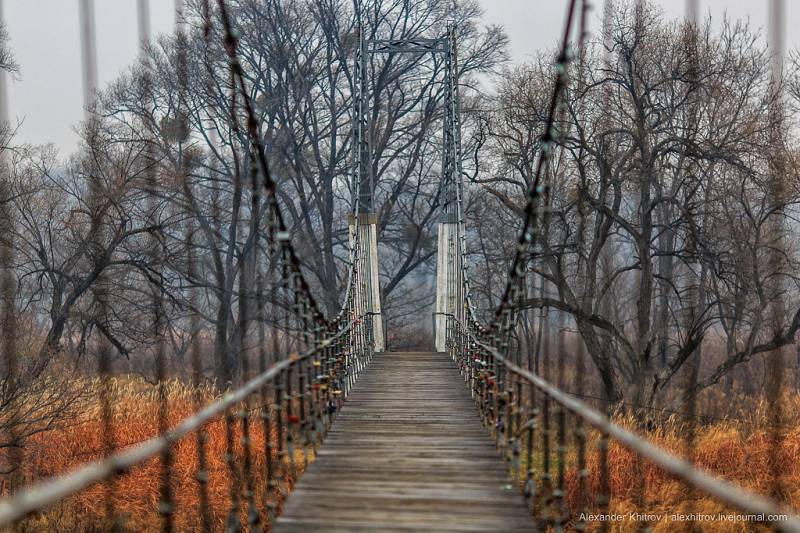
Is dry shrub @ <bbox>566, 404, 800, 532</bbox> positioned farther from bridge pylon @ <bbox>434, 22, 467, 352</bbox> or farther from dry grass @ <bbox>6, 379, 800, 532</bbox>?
bridge pylon @ <bbox>434, 22, 467, 352</bbox>

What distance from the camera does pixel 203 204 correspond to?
1833 centimetres

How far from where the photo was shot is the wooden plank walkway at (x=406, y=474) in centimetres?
402

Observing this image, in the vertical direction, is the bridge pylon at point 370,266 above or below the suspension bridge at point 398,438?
above

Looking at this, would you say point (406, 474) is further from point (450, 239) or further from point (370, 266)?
point (450, 239)

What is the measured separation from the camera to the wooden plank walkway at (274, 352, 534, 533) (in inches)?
158

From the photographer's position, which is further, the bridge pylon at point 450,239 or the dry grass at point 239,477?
the bridge pylon at point 450,239

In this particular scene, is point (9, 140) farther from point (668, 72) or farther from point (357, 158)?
point (668, 72)

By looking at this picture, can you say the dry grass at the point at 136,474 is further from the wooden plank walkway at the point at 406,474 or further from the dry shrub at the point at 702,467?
the dry shrub at the point at 702,467

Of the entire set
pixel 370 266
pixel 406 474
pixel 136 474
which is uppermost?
pixel 370 266

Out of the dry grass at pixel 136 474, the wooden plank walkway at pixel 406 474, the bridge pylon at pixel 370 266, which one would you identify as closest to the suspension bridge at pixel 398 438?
the wooden plank walkway at pixel 406 474

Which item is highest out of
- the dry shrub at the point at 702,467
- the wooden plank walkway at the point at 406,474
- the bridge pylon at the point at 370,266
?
the bridge pylon at the point at 370,266

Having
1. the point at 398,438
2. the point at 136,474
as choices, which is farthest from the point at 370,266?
the point at 398,438

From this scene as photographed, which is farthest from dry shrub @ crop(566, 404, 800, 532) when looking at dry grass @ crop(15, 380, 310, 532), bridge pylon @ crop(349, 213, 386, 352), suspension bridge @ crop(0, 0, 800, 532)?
dry grass @ crop(15, 380, 310, 532)

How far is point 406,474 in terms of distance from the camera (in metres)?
4.96
